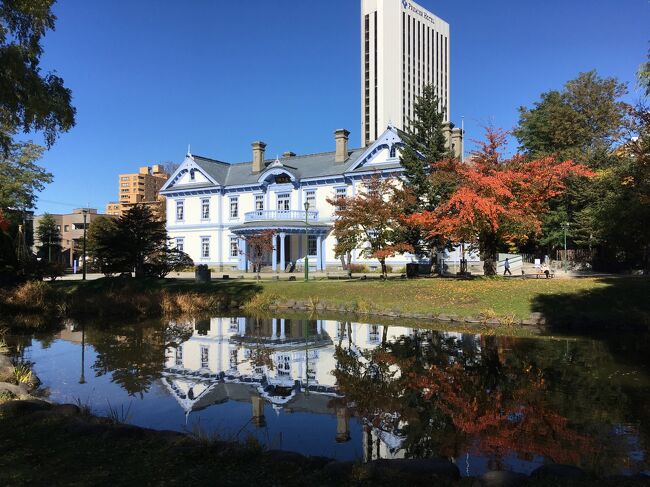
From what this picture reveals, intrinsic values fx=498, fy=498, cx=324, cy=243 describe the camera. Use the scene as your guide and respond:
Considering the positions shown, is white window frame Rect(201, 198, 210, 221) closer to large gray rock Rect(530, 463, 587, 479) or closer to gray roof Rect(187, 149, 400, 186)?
gray roof Rect(187, 149, 400, 186)

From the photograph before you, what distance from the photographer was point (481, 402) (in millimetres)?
7980

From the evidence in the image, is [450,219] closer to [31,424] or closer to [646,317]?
[646,317]

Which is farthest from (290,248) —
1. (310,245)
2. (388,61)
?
(388,61)

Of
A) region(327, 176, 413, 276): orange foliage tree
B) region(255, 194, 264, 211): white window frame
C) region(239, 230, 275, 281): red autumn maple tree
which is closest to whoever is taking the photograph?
region(327, 176, 413, 276): orange foliage tree

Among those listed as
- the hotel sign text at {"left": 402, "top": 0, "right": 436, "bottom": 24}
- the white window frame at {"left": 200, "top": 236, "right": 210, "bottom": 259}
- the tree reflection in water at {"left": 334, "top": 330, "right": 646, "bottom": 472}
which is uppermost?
the hotel sign text at {"left": 402, "top": 0, "right": 436, "bottom": 24}

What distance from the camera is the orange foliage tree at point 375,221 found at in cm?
2555

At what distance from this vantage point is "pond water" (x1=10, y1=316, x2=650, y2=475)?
6234mm

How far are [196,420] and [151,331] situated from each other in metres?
9.49

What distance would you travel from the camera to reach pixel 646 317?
1628 cm

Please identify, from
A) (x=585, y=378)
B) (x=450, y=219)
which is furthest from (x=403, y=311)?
(x=585, y=378)

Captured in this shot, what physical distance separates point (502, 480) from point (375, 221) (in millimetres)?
21614

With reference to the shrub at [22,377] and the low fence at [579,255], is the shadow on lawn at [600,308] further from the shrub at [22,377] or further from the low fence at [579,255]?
the low fence at [579,255]

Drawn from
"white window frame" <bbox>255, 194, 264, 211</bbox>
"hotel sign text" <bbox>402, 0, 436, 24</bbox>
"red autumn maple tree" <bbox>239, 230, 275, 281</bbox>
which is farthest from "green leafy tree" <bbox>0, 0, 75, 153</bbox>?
"hotel sign text" <bbox>402, 0, 436, 24</bbox>

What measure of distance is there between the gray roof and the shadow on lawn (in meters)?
21.2
